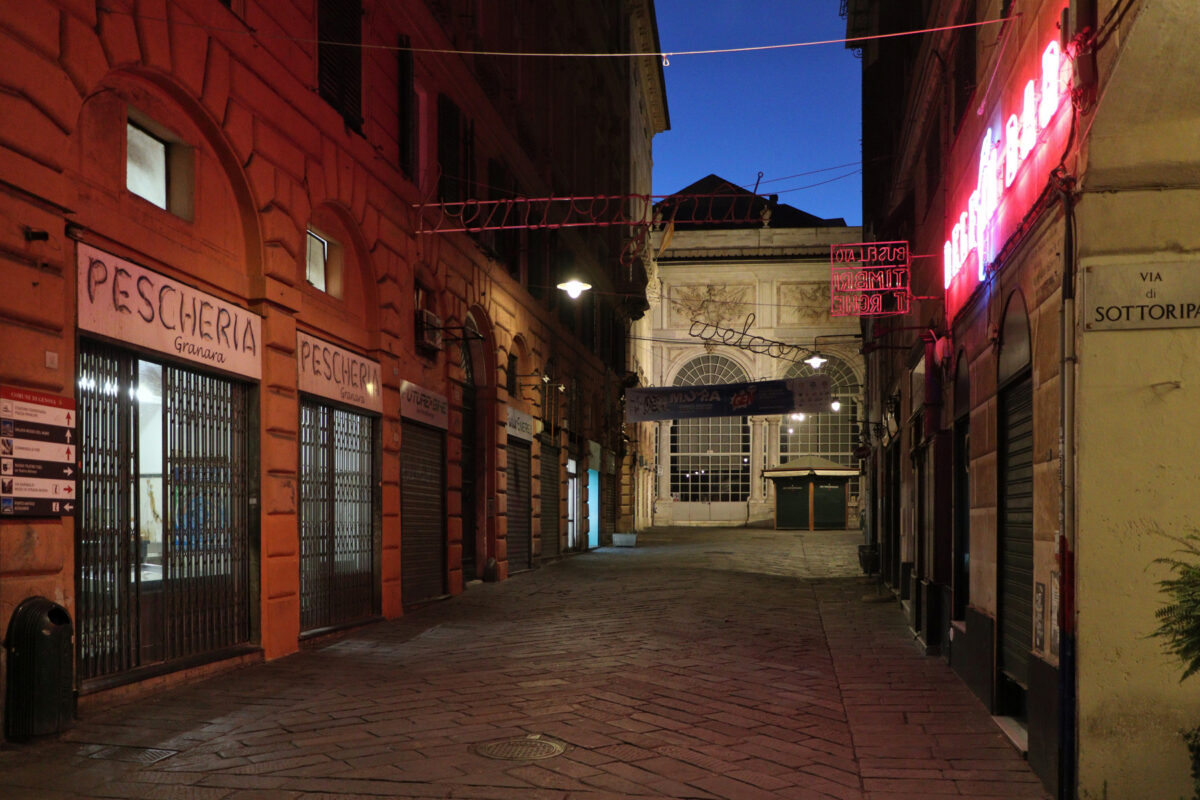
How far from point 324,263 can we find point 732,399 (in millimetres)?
15250

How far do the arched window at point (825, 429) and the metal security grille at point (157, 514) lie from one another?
132ft

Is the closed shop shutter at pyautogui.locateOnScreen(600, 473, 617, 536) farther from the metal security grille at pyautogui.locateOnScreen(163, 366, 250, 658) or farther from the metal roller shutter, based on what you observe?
the metal security grille at pyautogui.locateOnScreen(163, 366, 250, 658)

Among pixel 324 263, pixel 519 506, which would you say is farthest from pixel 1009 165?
pixel 519 506

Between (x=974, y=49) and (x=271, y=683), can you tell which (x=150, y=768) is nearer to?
(x=271, y=683)

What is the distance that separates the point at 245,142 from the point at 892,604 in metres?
10.5

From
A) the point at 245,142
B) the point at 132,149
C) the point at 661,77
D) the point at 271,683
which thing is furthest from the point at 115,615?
the point at 661,77

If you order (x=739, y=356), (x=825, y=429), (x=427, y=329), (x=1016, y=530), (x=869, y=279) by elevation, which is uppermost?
(x=739, y=356)

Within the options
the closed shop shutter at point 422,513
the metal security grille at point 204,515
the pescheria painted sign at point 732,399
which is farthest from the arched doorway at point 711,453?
the metal security grille at point 204,515

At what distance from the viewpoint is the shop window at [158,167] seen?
820 centimetres

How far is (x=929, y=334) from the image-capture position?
11.6 metres

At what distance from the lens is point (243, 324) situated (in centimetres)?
942

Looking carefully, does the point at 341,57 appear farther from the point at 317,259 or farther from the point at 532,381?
the point at 532,381

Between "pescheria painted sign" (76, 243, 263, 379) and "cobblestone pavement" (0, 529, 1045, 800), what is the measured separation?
252cm

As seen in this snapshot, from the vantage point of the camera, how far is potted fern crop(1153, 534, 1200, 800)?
15.6ft
